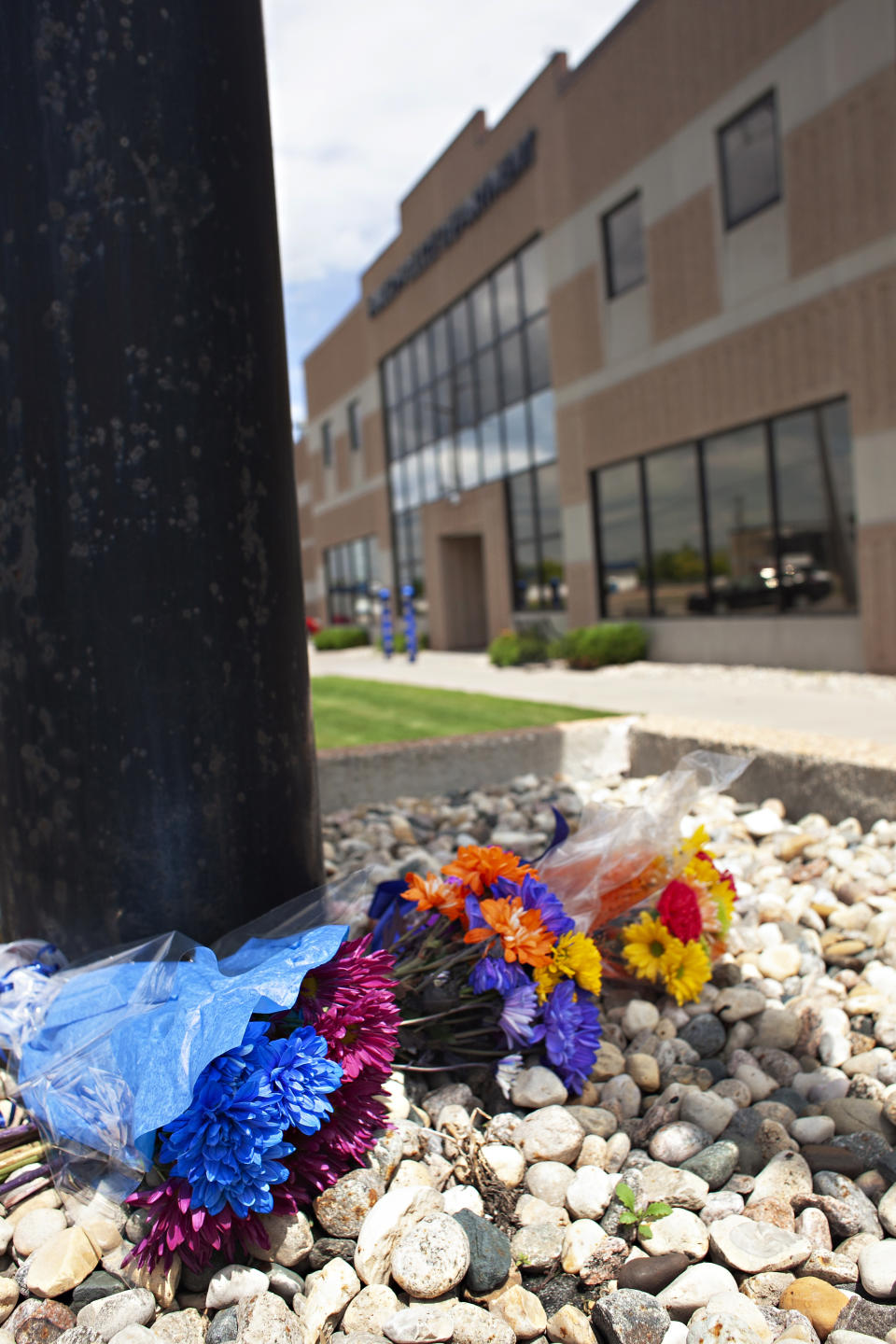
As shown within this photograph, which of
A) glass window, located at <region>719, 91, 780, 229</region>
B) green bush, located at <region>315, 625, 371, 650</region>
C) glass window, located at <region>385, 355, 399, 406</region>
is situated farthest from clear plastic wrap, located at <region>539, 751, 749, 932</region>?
green bush, located at <region>315, 625, 371, 650</region>

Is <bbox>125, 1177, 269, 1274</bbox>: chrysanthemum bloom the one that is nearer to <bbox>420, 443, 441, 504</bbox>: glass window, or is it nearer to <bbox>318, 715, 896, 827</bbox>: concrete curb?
<bbox>318, 715, 896, 827</bbox>: concrete curb

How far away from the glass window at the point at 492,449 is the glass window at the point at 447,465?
155 cm

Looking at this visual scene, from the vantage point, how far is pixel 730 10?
37.5 ft

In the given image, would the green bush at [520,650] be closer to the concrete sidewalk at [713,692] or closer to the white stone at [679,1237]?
the concrete sidewalk at [713,692]

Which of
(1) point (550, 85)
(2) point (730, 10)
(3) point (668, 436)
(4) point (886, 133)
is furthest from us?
(1) point (550, 85)

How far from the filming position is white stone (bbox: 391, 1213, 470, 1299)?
140 centimetres

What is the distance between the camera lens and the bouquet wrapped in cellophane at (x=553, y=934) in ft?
6.32

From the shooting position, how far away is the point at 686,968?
2.25 m

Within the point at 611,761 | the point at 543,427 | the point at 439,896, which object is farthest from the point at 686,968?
the point at 543,427

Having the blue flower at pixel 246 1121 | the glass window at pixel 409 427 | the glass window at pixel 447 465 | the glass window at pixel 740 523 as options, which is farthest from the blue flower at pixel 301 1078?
the glass window at pixel 409 427

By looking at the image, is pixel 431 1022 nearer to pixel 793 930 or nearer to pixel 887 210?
pixel 793 930

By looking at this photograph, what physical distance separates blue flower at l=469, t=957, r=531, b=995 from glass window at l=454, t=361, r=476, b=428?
1826 centimetres

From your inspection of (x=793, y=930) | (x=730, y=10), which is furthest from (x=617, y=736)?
(x=730, y=10)

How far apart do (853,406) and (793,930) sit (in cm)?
896
